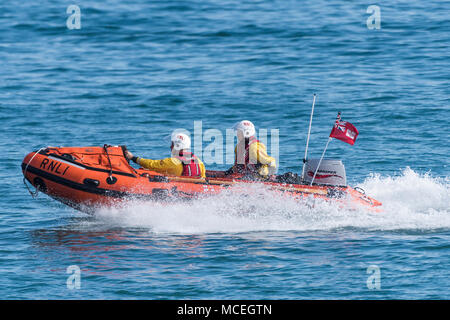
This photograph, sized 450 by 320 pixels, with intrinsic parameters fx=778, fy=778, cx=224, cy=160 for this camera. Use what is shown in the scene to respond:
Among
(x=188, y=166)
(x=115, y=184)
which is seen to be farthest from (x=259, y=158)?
(x=115, y=184)

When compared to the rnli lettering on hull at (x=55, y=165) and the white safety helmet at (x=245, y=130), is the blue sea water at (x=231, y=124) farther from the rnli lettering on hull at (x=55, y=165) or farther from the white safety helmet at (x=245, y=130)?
the white safety helmet at (x=245, y=130)

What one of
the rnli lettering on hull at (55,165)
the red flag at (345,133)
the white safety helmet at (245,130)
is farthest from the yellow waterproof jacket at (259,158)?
the rnli lettering on hull at (55,165)

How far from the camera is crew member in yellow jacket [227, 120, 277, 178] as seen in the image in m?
13.0

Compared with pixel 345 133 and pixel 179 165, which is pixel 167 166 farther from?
pixel 345 133

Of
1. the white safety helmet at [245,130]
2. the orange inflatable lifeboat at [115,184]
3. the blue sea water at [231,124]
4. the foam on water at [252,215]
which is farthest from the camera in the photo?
the white safety helmet at [245,130]

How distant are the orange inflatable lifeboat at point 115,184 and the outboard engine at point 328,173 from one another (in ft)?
0.40

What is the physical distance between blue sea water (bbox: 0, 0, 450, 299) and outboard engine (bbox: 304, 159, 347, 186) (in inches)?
22.2

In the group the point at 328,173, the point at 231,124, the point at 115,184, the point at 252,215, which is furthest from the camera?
the point at 231,124

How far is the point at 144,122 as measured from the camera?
2080 cm

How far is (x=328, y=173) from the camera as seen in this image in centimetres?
1312

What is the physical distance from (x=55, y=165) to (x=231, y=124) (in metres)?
8.16

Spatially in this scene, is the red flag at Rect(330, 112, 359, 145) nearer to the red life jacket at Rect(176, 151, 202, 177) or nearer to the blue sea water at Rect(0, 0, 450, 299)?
the blue sea water at Rect(0, 0, 450, 299)

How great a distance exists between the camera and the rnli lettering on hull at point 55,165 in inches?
509
